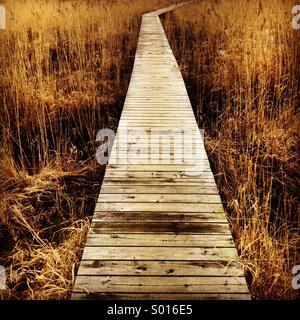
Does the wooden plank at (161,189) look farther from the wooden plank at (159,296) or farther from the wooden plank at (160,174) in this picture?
the wooden plank at (159,296)

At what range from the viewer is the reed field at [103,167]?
2.02 m

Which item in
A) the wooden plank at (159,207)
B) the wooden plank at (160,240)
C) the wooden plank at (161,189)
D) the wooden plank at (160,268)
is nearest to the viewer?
the wooden plank at (160,268)

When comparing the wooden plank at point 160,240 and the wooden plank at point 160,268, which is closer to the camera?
the wooden plank at point 160,268

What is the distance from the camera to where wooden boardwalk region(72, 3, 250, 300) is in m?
1.68

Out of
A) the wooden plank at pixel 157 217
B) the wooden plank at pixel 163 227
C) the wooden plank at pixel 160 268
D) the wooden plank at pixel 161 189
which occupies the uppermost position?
the wooden plank at pixel 161 189

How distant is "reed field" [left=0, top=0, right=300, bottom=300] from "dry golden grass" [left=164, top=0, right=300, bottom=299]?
1 cm

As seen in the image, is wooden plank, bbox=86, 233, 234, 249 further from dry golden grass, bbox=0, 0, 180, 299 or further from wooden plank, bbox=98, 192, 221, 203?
wooden plank, bbox=98, 192, 221, 203

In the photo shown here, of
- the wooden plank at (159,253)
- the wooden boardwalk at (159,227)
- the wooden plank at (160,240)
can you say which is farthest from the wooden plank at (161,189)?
the wooden plank at (159,253)

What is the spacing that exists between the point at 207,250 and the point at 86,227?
2.49 ft

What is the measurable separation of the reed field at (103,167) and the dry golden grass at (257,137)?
0.04ft

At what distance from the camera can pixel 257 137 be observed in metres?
3.47

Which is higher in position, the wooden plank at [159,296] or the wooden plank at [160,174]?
the wooden plank at [160,174]
